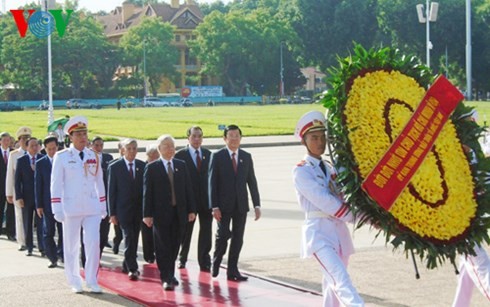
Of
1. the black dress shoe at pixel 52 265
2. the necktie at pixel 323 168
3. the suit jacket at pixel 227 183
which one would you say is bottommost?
the black dress shoe at pixel 52 265

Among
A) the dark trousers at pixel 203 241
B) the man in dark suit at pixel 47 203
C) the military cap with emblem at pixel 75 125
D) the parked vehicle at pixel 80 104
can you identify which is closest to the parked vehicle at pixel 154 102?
the parked vehicle at pixel 80 104

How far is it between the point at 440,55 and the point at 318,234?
9750 cm

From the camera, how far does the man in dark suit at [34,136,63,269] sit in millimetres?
11188

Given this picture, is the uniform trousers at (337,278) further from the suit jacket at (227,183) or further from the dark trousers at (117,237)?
the dark trousers at (117,237)

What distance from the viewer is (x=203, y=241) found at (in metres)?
10.7

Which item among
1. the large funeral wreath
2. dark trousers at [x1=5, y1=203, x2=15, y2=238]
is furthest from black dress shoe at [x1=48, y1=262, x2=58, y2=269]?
the large funeral wreath

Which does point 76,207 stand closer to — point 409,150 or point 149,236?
point 149,236

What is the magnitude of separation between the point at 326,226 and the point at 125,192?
4.58m

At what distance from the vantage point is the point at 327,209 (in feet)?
21.1

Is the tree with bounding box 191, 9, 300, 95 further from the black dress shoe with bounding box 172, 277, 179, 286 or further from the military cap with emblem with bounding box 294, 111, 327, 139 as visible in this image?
the military cap with emblem with bounding box 294, 111, 327, 139

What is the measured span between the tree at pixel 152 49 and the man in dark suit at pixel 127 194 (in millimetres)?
104032

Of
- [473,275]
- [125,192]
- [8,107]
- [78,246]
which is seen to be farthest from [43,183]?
[8,107]

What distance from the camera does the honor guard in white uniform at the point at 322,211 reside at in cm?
643

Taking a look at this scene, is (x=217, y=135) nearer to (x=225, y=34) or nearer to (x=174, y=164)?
(x=174, y=164)
